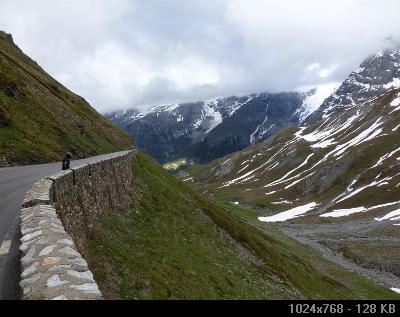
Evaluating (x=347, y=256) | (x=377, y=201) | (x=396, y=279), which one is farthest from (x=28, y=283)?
(x=377, y=201)

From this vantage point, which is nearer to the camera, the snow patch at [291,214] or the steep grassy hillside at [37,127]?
the steep grassy hillside at [37,127]

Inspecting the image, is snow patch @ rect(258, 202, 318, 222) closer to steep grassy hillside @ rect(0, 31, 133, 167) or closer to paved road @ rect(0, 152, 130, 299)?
steep grassy hillside @ rect(0, 31, 133, 167)

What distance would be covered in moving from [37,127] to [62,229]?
207 feet

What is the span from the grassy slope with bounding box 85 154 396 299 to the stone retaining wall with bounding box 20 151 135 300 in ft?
6.29

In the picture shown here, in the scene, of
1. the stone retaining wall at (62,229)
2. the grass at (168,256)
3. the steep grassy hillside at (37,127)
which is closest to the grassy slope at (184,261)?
the grass at (168,256)

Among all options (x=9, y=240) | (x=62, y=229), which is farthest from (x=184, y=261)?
(x=62, y=229)

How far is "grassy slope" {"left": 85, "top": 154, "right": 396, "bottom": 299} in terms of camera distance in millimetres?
27047

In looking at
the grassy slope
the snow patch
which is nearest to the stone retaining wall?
the grassy slope

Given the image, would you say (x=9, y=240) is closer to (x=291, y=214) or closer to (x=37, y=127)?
(x=37, y=127)

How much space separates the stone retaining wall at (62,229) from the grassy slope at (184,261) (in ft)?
6.29

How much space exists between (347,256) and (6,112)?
74324 mm

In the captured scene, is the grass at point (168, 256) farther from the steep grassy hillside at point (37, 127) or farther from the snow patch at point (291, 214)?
the snow patch at point (291, 214)

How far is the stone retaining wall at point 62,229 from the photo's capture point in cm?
973

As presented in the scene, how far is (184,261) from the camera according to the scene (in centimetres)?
3700
